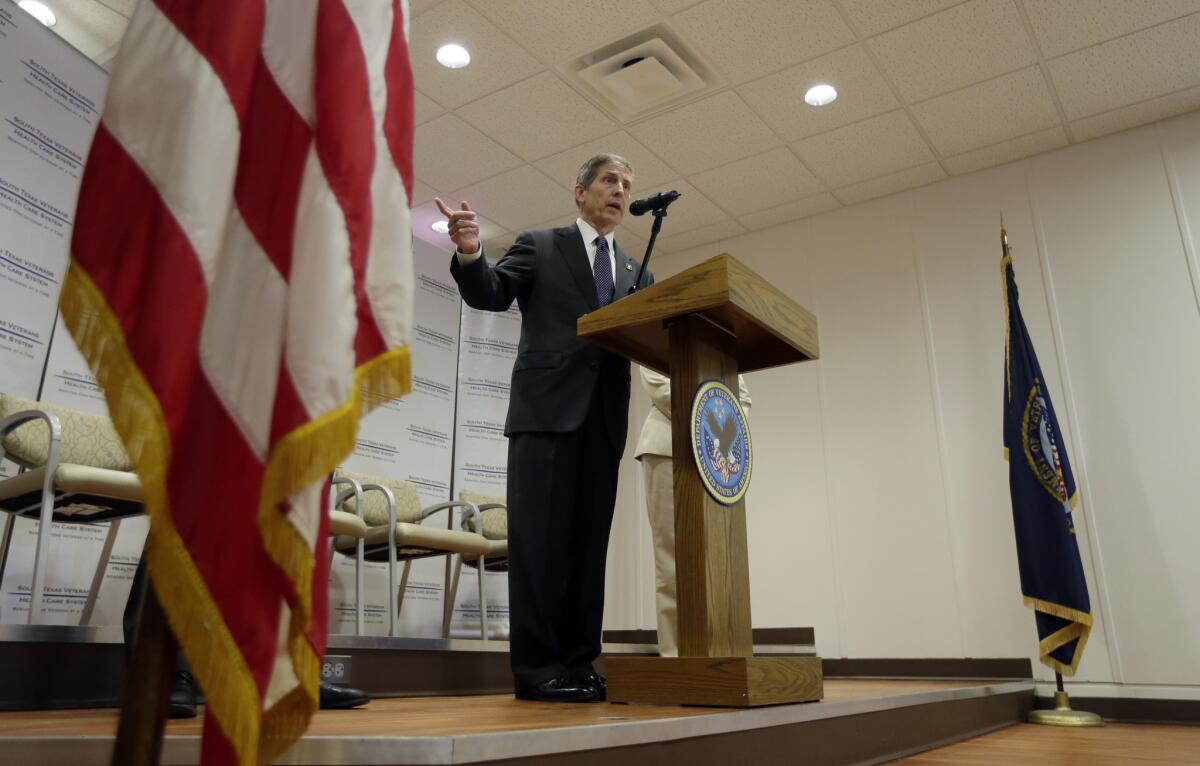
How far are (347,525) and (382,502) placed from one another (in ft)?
2.44

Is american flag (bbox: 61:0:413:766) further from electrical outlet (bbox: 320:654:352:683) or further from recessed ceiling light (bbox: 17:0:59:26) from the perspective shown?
recessed ceiling light (bbox: 17:0:59:26)

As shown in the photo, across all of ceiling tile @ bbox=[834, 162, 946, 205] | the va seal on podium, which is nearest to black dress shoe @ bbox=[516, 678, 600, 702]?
the va seal on podium

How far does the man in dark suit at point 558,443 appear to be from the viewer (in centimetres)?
210

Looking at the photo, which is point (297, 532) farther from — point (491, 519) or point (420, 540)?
point (491, 519)

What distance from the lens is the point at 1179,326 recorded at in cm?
435

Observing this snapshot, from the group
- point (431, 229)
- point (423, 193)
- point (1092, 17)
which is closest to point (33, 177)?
point (423, 193)

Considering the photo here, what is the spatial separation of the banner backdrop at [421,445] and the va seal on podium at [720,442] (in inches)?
109

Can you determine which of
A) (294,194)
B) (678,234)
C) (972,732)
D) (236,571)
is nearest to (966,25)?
(678,234)

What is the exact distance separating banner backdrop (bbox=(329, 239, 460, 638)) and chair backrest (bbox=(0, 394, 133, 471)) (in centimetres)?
163

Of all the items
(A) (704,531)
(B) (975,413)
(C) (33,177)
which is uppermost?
(C) (33,177)

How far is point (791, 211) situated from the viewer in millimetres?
5598

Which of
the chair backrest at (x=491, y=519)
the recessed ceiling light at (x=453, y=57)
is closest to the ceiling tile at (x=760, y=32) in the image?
the recessed ceiling light at (x=453, y=57)

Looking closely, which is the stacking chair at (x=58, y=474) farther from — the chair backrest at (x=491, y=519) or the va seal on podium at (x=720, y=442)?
the chair backrest at (x=491, y=519)

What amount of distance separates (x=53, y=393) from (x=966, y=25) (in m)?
4.28
